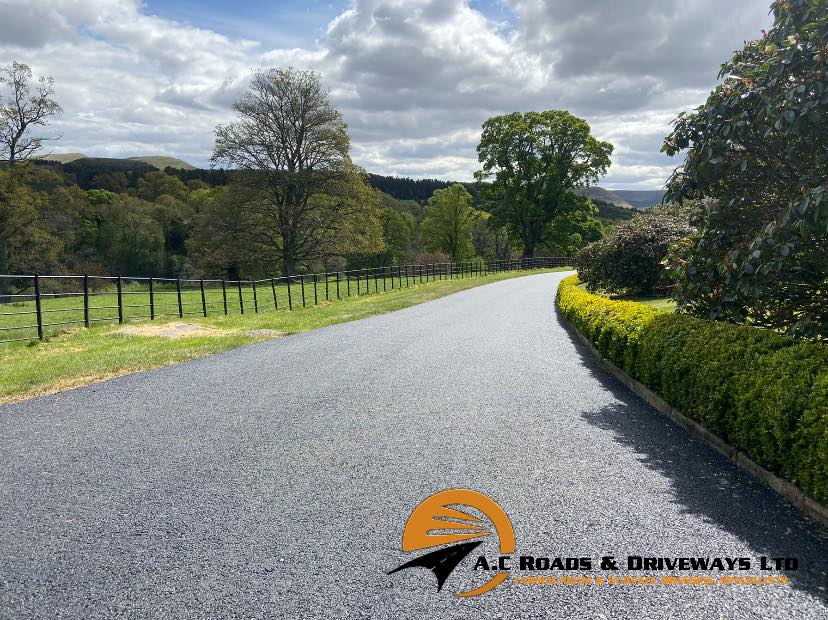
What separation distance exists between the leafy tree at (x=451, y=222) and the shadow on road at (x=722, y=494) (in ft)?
202

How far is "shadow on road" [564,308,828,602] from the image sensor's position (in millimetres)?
3393

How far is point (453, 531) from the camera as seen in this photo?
3.63 meters

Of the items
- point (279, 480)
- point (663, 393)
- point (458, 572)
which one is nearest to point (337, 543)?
point (458, 572)

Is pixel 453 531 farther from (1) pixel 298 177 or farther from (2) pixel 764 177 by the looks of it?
(1) pixel 298 177

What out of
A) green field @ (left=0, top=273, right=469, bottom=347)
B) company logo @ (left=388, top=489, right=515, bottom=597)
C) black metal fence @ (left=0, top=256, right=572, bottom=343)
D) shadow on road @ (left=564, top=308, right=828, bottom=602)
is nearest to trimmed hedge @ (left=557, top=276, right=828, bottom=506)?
shadow on road @ (left=564, top=308, right=828, bottom=602)

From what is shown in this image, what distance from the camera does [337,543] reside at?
11.2ft

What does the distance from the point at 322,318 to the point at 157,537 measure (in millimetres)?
13221

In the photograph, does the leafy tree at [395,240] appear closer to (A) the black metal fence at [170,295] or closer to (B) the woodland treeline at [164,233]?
(B) the woodland treeline at [164,233]

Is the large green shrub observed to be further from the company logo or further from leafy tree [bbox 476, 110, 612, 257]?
leafy tree [bbox 476, 110, 612, 257]

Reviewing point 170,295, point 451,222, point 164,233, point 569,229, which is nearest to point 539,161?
point 569,229

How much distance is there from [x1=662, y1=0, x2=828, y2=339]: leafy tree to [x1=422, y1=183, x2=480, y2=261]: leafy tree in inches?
2396

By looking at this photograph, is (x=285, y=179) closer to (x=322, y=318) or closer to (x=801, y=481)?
(x=322, y=318)

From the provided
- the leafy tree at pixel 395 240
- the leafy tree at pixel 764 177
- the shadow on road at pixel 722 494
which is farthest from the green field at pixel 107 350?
the leafy tree at pixel 395 240

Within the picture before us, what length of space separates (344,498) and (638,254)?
1451 cm
